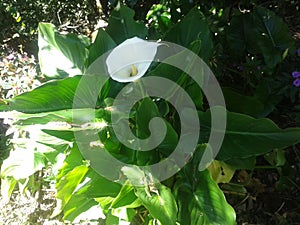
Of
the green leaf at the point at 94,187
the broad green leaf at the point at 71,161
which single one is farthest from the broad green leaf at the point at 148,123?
the broad green leaf at the point at 71,161

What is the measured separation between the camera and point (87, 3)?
3.28 meters

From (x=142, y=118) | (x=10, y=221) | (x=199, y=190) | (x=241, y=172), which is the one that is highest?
(x=142, y=118)

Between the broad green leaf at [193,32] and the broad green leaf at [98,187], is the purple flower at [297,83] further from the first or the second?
the broad green leaf at [98,187]

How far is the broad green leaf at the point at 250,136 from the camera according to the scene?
5.13 feet

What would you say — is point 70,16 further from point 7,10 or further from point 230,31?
point 230,31

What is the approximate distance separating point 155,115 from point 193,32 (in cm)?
45

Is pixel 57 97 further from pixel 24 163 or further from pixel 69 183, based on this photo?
pixel 24 163

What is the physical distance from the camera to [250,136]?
163cm

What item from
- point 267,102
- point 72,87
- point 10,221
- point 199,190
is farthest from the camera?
point 10,221

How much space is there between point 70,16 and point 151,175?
194 centimetres

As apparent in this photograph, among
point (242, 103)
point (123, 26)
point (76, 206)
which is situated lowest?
point (76, 206)

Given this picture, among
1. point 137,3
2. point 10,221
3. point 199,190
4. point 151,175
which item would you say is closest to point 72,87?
point 151,175

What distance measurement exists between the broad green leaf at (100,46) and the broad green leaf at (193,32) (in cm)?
23

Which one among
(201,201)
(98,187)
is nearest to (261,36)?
(201,201)
